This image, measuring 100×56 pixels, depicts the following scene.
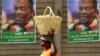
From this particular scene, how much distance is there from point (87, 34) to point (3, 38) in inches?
81.8

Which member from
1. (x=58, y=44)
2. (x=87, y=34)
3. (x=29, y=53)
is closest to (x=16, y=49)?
(x=29, y=53)

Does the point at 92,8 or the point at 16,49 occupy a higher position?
the point at 92,8

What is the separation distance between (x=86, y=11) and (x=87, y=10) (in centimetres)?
3

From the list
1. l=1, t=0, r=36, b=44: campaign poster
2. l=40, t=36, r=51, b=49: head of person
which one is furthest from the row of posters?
l=40, t=36, r=51, b=49: head of person

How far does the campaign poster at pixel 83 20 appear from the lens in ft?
35.3

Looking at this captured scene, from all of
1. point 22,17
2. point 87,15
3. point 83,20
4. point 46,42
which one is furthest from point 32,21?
point 46,42

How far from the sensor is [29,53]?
10828 mm

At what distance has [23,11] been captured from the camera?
10.9 meters

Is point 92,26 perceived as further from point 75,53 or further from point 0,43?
point 0,43

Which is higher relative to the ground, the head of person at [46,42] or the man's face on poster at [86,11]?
the man's face on poster at [86,11]

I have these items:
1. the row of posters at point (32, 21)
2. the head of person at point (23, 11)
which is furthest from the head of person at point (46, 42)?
the head of person at point (23, 11)

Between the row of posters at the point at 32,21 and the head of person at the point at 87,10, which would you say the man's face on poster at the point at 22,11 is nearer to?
the row of posters at the point at 32,21

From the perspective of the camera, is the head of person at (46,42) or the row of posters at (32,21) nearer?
Result: the head of person at (46,42)

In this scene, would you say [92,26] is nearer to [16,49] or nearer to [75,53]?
[75,53]
